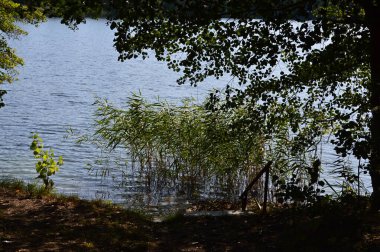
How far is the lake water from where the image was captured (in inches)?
704

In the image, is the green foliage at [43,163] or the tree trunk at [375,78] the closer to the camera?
the tree trunk at [375,78]

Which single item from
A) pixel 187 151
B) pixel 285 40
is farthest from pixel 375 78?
pixel 187 151

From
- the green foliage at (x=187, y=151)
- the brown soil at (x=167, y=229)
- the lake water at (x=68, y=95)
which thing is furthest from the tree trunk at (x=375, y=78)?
the lake water at (x=68, y=95)

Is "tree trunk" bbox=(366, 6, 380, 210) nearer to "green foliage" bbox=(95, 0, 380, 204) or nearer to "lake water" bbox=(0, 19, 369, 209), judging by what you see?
"green foliage" bbox=(95, 0, 380, 204)

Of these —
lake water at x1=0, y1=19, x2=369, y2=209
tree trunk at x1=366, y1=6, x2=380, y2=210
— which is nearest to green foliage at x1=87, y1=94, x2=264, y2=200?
lake water at x1=0, y1=19, x2=369, y2=209

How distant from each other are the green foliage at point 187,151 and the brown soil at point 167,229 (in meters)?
5.16

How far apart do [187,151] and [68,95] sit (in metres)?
20.2

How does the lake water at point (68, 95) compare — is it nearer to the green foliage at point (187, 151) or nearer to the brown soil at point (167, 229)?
the green foliage at point (187, 151)

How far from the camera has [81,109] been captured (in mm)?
29703

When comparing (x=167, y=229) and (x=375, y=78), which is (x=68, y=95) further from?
(x=375, y=78)

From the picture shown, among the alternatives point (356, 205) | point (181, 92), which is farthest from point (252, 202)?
point (181, 92)

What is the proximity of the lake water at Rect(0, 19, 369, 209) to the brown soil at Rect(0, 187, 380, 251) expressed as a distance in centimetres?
535

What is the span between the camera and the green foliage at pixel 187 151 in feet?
49.1

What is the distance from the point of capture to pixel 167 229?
30.5 feet
